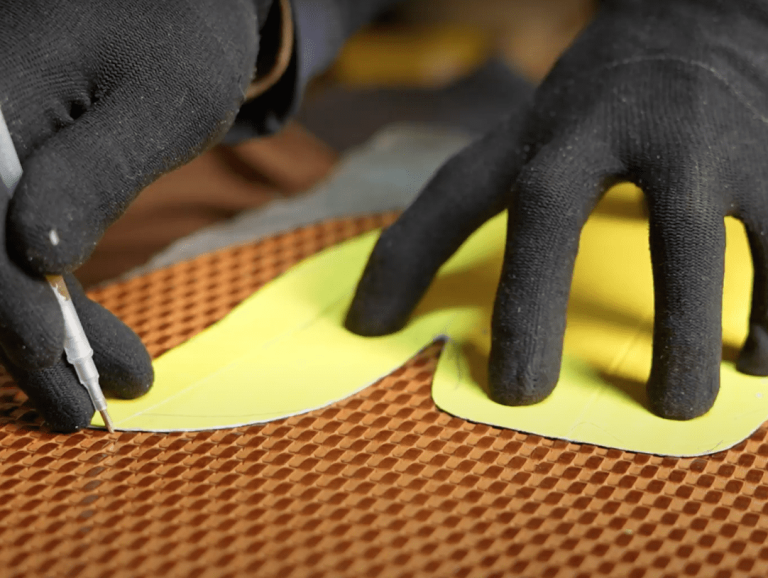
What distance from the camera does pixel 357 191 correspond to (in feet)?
4.09

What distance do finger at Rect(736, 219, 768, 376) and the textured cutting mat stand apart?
0.30 feet

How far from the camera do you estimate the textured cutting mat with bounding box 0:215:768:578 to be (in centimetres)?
53

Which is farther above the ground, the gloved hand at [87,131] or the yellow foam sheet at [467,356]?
the gloved hand at [87,131]

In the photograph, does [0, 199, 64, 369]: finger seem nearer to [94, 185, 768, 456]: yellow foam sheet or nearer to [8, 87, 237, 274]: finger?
[8, 87, 237, 274]: finger

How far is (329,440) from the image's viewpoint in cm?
65

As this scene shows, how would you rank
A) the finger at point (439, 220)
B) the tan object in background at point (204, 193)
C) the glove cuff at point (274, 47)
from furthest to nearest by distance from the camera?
the tan object in background at point (204, 193), the glove cuff at point (274, 47), the finger at point (439, 220)

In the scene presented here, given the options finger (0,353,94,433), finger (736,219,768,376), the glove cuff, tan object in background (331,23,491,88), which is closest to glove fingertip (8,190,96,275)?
finger (0,353,94,433)

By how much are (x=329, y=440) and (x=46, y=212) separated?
29cm

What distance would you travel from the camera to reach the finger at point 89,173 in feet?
1.71

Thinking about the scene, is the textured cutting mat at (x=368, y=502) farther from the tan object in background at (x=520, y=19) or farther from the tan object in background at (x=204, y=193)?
the tan object in background at (x=520, y=19)

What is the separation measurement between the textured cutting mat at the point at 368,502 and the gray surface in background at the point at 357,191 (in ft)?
1.41

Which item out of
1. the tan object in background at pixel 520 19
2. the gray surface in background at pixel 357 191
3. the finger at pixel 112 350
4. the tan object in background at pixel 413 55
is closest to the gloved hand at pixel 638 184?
the finger at pixel 112 350

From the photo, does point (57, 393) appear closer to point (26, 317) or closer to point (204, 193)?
point (26, 317)

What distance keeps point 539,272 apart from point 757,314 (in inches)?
8.5
